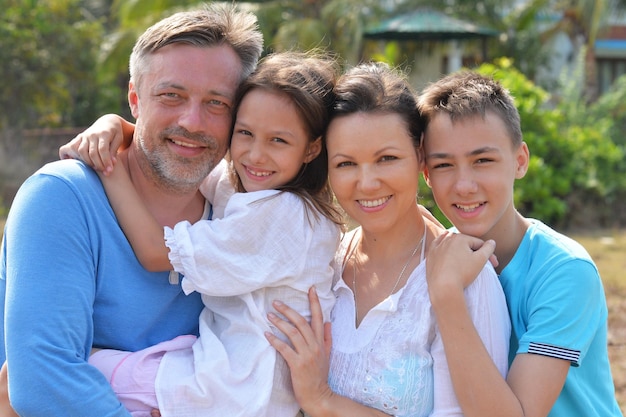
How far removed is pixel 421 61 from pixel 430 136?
685 inches

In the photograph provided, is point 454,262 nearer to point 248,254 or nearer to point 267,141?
point 248,254

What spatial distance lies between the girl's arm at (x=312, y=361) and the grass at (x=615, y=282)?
330cm

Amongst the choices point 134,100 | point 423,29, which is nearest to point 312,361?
point 134,100

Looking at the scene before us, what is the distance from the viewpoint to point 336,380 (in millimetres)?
2574

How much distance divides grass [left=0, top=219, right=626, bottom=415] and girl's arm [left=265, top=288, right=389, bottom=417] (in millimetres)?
3299

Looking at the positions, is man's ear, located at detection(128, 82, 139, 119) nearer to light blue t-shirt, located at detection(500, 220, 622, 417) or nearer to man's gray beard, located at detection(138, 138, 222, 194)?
man's gray beard, located at detection(138, 138, 222, 194)

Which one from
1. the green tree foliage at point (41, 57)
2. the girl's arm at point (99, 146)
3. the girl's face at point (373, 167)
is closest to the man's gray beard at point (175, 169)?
the girl's arm at point (99, 146)

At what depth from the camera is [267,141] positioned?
9.09ft

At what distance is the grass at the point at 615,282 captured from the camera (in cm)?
570

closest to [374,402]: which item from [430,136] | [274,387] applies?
[274,387]

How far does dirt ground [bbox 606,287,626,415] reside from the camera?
5331 millimetres

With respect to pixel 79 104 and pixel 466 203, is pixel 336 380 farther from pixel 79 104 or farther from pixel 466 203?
pixel 79 104

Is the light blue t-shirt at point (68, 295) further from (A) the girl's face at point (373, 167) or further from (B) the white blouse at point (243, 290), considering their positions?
(A) the girl's face at point (373, 167)

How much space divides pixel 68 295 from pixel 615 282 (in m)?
7.04
